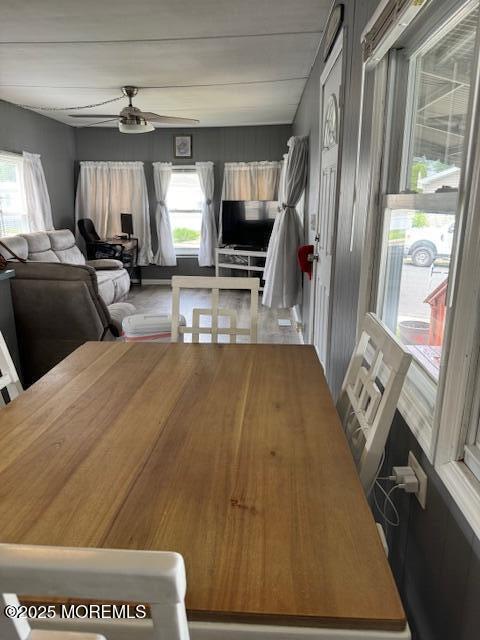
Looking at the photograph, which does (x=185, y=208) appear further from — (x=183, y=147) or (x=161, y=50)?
(x=161, y=50)

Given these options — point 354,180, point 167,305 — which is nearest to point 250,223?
point 167,305

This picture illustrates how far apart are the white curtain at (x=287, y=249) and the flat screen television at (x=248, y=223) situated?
167 centimetres

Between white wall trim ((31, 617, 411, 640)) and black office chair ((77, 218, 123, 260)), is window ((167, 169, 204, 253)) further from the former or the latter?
white wall trim ((31, 617, 411, 640))

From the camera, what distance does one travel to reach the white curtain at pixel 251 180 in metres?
6.90

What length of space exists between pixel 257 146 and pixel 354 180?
5.29 metres

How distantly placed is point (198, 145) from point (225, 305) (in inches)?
110

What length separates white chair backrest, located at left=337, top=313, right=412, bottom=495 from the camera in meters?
1.08

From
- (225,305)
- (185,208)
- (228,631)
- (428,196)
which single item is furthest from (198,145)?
(228,631)

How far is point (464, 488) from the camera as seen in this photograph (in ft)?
2.92

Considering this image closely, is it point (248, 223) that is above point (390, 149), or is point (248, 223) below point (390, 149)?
below

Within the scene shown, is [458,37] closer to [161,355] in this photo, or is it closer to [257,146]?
[161,355]

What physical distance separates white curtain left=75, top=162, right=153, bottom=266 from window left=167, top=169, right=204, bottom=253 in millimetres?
458

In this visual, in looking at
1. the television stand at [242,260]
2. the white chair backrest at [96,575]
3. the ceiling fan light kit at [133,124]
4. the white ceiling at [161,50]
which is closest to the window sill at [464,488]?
the white chair backrest at [96,575]

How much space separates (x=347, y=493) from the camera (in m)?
0.90
